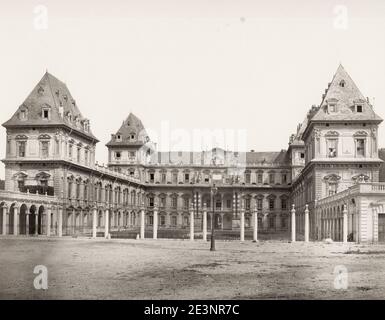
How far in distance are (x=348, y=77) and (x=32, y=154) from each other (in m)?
29.7

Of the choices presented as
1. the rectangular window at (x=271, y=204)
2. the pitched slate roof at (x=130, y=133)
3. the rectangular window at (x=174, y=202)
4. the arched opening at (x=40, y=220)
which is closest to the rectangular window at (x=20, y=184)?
the arched opening at (x=40, y=220)

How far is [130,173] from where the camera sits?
82.8m

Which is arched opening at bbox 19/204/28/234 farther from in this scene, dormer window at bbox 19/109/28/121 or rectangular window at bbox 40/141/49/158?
dormer window at bbox 19/109/28/121

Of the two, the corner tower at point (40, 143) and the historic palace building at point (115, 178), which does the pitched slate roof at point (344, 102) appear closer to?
the historic palace building at point (115, 178)

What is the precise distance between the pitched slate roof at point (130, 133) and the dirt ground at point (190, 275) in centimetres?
5569

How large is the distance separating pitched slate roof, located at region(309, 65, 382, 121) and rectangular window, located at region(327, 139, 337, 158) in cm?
194

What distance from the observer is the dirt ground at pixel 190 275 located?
1459 cm

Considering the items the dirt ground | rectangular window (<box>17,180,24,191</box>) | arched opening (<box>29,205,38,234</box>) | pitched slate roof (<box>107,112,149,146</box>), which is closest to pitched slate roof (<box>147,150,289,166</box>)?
pitched slate roof (<box>107,112,149,146</box>)

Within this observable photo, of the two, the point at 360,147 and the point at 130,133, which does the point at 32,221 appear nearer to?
the point at 360,147

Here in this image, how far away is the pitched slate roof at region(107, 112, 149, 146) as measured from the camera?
270 ft

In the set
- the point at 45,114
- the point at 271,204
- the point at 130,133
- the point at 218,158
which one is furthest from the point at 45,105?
the point at 271,204
